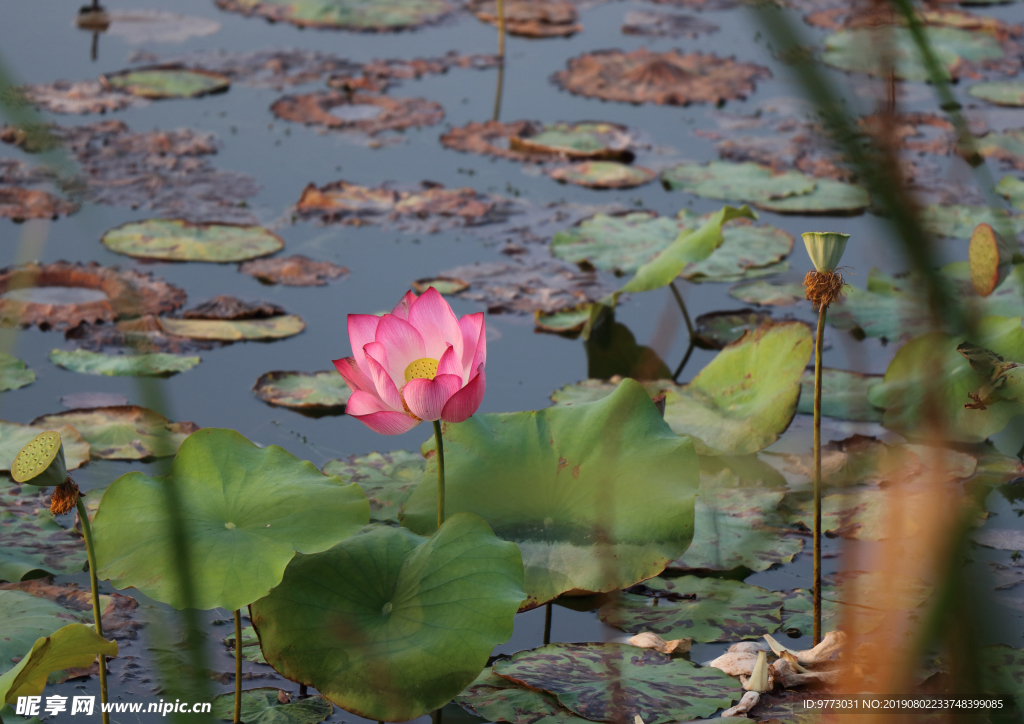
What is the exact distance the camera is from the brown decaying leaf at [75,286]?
232 cm

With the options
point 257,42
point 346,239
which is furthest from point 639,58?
point 346,239

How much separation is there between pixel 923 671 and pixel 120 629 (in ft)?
3.54

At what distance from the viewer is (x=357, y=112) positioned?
3.92 m

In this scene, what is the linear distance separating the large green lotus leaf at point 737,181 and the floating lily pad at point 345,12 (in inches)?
95.5

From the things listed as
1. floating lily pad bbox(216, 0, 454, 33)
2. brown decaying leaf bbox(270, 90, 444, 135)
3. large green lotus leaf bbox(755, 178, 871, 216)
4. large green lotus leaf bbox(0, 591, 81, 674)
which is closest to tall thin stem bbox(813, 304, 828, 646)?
large green lotus leaf bbox(0, 591, 81, 674)

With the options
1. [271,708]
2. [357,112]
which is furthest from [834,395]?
[357,112]

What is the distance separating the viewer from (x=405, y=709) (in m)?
1.05

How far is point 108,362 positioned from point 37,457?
1322 millimetres

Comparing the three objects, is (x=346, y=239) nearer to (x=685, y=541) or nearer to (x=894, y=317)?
(x=894, y=317)

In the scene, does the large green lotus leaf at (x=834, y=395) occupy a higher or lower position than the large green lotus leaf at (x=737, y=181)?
lower

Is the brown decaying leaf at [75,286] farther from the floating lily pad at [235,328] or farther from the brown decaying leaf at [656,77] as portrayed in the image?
the brown decaying leaf at [656,77]

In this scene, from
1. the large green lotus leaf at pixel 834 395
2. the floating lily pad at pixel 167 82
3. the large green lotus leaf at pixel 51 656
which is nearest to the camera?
the large green lotus leaf at pixel 51 656

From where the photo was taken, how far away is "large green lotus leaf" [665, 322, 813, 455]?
171 centimetres

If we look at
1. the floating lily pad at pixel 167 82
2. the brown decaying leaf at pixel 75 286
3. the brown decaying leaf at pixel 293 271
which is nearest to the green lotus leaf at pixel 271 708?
the brown decaying leaf at pixel 75 286
